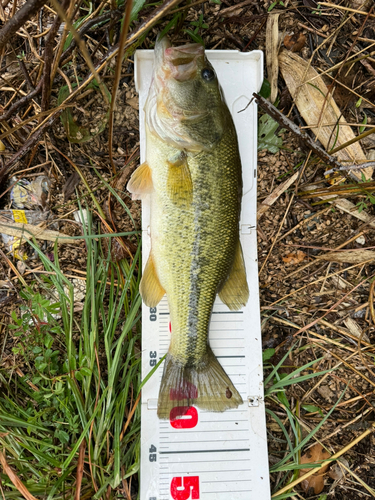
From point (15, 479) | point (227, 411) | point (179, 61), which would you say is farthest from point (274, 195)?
point (15, 479)

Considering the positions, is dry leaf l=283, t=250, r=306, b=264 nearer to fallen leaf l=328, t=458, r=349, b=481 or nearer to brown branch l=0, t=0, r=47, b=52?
fallen leaf l=328, t=458, r=349, b=481

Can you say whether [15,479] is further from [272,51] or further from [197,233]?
[272,51]

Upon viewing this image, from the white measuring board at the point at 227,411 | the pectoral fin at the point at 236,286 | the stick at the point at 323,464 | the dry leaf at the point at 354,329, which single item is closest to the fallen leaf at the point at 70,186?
the white measuring board at the point at 227,411

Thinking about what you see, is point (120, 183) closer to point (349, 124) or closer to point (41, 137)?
point (41, 137)

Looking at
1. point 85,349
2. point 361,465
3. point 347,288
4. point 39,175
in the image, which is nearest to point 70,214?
point 39,175

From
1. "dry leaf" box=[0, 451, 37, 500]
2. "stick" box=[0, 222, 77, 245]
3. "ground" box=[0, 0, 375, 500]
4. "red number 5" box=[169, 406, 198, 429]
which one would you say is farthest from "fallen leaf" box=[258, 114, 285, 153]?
"dry leaf" box=[0, 451, 37, 500]

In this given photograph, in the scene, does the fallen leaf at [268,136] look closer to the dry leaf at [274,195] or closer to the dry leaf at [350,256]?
the dry leaf at [274,195]
